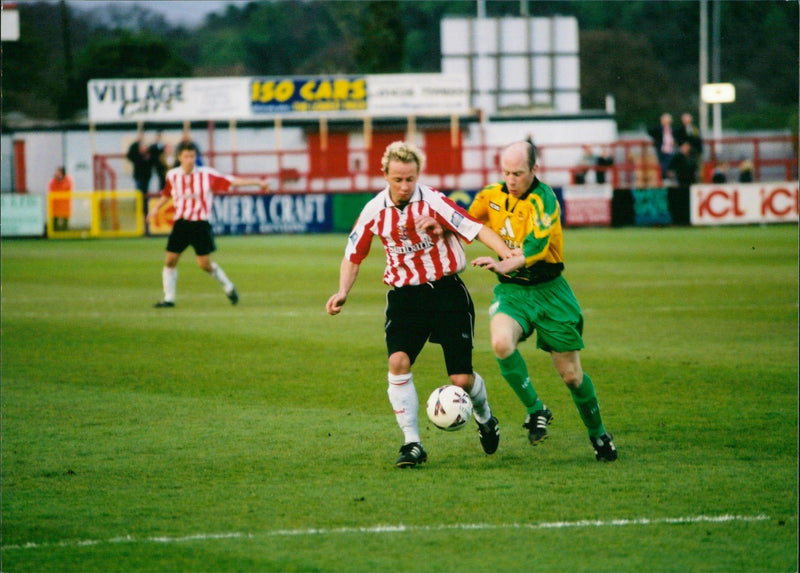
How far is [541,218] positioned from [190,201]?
9794 millimetres

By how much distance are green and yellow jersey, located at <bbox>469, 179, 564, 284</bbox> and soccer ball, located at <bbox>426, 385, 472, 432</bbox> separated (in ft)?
2.69

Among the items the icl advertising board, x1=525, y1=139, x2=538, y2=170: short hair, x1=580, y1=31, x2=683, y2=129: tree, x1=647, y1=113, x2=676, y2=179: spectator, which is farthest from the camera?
x1=580, y1=31, x2=683, y2=129: tree

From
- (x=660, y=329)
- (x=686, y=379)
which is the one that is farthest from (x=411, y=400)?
(x=660, y=329)

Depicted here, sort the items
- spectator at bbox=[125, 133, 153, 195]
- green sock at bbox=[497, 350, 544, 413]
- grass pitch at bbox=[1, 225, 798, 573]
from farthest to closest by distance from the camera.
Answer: spectator at bbox=[125, 133, 153, 195], green sock at bbox=[497, 350, 544, 413], grass pitch at bbox=[1, 225, 798, 573]

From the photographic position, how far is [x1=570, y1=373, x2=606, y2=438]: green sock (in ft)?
23.9

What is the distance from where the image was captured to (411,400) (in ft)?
23.9

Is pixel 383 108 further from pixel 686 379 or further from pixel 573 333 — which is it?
pixel 573 333

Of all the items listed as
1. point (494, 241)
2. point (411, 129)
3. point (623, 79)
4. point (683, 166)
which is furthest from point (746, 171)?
point (623, 79)

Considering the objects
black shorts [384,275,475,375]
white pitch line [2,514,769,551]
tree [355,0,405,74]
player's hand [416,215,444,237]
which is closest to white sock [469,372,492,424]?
black shorts [384,275,475,375]

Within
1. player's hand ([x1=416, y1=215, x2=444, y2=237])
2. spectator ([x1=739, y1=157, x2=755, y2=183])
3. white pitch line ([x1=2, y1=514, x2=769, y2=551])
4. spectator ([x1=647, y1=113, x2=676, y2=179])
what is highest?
spectator ([x1=647, y1=113, x2=676, y2=179])

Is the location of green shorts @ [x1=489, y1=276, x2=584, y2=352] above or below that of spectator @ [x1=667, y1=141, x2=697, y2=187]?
below

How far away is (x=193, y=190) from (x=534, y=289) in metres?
9.66

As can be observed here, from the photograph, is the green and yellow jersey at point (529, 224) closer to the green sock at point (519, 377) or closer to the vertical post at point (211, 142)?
the green sock at point (519, 377)

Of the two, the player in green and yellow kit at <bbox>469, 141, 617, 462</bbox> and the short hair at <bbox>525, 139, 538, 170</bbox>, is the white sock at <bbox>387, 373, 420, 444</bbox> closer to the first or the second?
the player in green and yellow kit at <bbox>469, 141, 617, 462</bbox>
